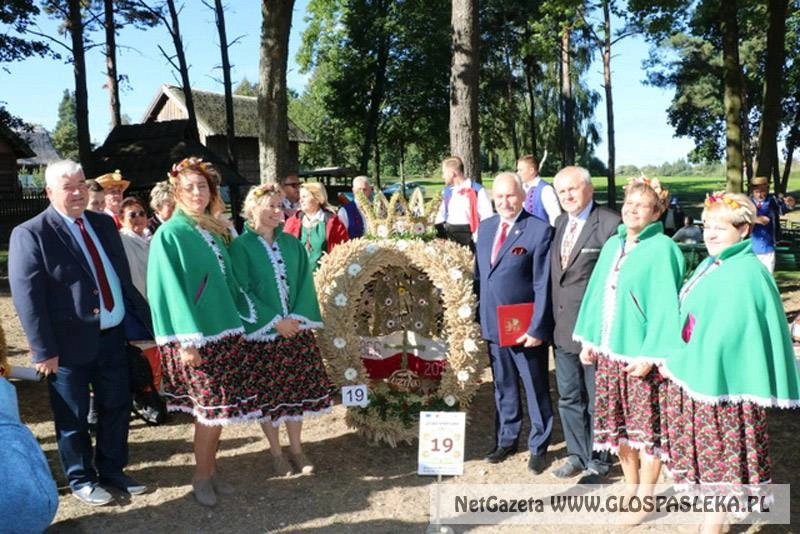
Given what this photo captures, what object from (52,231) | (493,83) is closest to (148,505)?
(52,231)

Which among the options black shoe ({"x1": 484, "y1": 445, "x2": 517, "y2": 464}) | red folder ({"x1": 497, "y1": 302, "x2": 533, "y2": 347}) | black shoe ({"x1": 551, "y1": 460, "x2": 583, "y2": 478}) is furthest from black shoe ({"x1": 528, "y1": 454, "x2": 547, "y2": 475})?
red folder ({"x1": 497, "y1": 302, "x2": 533, "y2": 347})

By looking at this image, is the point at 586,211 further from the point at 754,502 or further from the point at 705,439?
the point at 754,502

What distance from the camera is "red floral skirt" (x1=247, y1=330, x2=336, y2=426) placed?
4.71 m

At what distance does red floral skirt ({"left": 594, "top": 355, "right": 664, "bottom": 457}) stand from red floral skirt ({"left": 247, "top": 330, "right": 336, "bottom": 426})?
197 centimetres

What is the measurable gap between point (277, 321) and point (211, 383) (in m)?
0.62

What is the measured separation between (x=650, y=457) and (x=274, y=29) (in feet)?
31.6

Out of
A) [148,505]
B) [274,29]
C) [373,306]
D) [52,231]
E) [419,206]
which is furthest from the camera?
[274,29]

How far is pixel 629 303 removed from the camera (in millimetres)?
3912

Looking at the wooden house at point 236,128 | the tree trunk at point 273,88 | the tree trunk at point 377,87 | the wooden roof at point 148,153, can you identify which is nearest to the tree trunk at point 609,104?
the tree trunk at point 377,87

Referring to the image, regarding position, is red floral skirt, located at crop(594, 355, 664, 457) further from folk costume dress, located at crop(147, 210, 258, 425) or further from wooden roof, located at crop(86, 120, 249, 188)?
wooden roof, located at crop(86, 120, 249, 188)

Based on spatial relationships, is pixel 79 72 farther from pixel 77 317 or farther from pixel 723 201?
pixel 723 201

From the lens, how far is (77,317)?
14.0 feet

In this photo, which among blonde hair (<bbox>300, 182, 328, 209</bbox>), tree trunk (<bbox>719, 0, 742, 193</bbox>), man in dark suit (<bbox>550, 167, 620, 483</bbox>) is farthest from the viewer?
tree trunk (<bbox>719, 0, 742, 193</bbox>)

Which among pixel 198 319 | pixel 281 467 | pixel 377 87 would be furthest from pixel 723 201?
pixel 377 87
